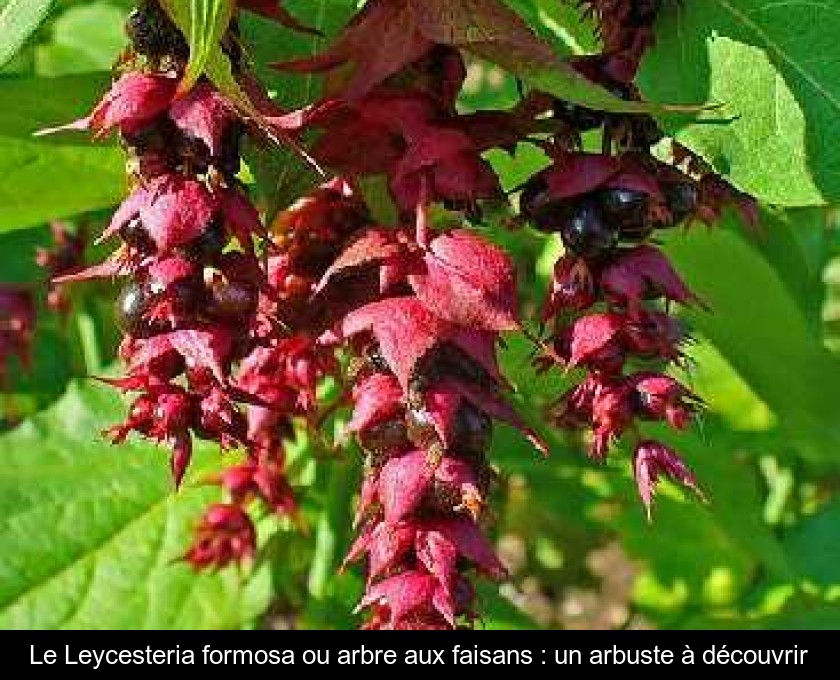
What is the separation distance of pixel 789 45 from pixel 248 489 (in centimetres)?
85

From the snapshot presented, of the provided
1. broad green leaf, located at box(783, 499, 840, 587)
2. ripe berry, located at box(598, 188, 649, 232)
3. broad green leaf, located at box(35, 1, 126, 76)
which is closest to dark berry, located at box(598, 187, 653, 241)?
ripe berry, located at box(598, 188, 649, 232)

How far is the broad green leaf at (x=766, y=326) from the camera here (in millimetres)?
1931

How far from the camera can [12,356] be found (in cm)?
232

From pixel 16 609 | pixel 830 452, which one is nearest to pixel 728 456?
pixel 830 452

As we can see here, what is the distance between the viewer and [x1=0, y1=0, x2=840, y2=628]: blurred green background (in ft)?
3.70

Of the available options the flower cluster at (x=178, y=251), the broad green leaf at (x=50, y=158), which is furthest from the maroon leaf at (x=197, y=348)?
the broad green leaf at (x=50, y=158)

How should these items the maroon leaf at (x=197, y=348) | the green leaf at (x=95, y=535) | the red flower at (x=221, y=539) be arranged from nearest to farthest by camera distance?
1. the maroon leaf at (x=197, y=348)
2. the red flower at (x=221, y=539)
3. the green leaf at (x=95, y=535)

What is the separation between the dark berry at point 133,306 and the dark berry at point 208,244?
0.10 feet

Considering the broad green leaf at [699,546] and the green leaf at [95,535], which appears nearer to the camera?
the green leaf at [95,535]

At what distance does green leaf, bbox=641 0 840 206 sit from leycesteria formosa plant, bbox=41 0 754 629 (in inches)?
2.7

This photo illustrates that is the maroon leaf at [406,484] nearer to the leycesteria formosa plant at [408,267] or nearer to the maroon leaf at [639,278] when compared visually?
the leycesteria formosa plant at [408,267]

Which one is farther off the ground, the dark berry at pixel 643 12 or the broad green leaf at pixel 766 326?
the broad green leaf at pixel 766 326

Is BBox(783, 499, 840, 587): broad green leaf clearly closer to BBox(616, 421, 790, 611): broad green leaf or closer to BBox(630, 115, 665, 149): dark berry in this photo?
BBox(616, 421, 790, 611): broad green leaf

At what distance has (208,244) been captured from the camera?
89 centimetres
